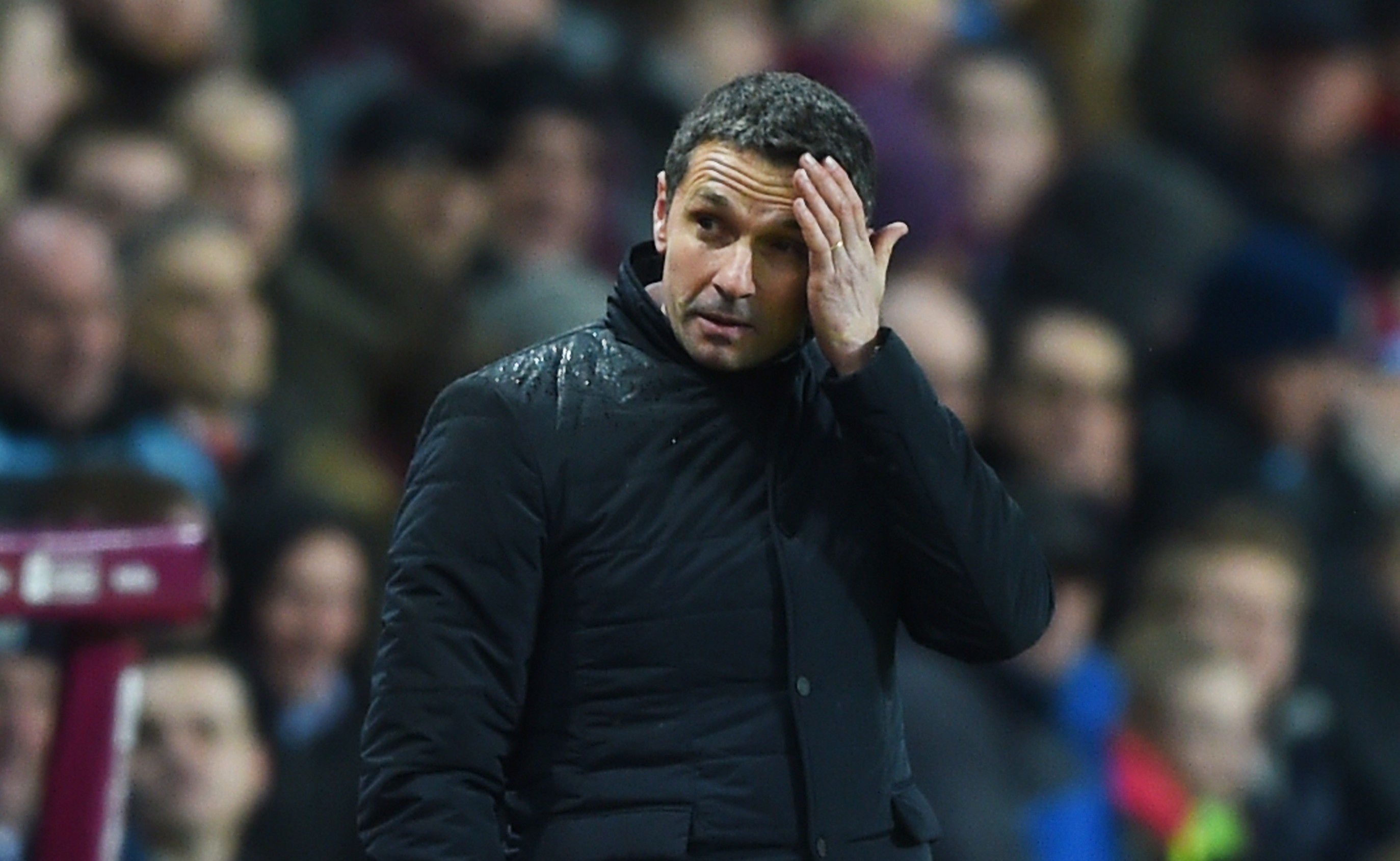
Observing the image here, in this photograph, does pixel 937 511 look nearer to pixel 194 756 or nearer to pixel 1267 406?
pixel 194 756

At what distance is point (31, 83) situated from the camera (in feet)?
18.5

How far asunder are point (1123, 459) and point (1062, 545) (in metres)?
1.01

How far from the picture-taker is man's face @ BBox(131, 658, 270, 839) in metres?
4.65

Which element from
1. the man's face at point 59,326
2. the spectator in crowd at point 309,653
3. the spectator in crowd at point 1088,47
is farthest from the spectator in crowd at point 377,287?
the spectator in crowd at point 1088,47

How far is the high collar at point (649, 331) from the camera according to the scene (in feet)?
9.22

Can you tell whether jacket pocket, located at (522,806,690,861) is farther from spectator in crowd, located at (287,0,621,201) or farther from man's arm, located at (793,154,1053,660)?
spectator in crowd, located at (287,0,621,201)

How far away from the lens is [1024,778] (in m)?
5.54

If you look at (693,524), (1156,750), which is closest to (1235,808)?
(1156,750)

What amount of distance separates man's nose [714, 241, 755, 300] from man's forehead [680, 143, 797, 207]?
5 cm

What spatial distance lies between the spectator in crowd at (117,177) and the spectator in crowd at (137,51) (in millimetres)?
181

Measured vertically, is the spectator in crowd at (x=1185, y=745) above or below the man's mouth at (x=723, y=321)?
below

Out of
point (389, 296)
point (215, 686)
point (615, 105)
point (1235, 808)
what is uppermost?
point (615, 105)

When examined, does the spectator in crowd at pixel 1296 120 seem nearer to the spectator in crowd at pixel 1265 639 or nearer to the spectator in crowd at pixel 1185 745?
the spectator in crowd at pixel 1265 639

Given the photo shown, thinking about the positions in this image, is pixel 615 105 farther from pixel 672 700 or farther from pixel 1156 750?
pixel 672 700
